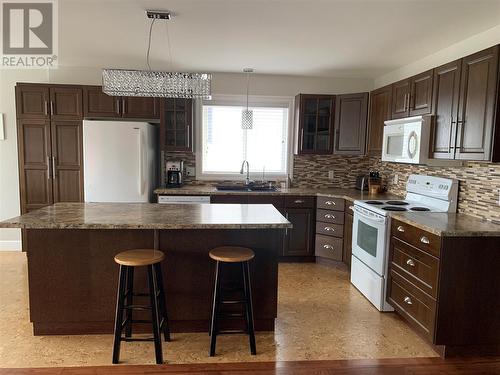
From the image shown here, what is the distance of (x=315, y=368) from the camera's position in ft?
7.51

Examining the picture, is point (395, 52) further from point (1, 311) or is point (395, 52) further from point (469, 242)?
point (1, 311)

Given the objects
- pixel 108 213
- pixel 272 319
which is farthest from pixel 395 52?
pixel 108 213

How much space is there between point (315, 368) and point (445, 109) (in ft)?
7.41

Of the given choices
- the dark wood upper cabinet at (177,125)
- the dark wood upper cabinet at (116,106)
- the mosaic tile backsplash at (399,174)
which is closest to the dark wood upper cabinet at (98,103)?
the dark wood upper cabinet at (116,106)

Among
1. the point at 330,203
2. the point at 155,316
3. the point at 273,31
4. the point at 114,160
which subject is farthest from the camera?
the point at 330,203

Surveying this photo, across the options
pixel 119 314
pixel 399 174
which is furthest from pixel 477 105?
pixel 119 314

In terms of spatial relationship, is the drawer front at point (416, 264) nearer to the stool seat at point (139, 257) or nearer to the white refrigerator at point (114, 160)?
the stool seat at point (139, 257)

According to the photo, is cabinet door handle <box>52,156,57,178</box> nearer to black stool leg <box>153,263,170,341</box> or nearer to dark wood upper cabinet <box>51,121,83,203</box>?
dark wood upper cabinet <box>51,121,83,203</box>

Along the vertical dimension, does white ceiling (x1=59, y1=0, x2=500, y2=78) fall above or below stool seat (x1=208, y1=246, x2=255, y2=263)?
above

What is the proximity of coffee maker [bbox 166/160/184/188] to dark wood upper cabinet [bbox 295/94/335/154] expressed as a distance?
1600 millimetres

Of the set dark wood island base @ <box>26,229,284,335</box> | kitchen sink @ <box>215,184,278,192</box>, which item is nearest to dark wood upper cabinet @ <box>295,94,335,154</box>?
kitchen sink @ <box>215,184,278,192</box>

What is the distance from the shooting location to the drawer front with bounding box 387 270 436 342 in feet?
8.05

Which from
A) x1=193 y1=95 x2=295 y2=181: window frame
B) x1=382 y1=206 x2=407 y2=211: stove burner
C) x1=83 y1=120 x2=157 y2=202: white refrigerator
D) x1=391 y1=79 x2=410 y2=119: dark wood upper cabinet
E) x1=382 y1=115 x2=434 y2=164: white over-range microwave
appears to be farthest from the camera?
x1=193 y1=95 x2=295 y2=181: window frame

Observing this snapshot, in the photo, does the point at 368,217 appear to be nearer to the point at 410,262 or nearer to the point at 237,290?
the point at 410,262
